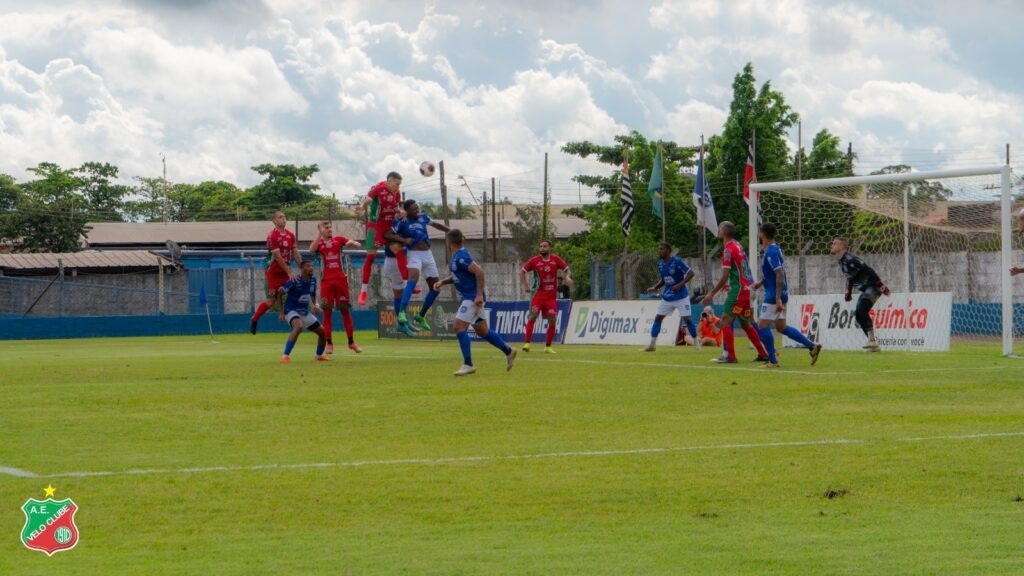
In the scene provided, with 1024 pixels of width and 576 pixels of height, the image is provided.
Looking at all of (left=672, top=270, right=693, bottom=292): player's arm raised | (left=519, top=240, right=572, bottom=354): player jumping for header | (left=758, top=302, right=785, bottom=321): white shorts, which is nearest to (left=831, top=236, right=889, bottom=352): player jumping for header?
(left=672, top=270, right=693, bottom=292): player's arm raised

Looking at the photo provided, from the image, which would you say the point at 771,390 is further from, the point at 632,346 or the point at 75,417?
the point at 632,346

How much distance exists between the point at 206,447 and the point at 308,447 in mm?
784

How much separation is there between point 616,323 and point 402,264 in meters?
11.5

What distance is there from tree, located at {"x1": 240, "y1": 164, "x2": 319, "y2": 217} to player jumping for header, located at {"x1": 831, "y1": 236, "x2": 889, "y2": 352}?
9226 cm

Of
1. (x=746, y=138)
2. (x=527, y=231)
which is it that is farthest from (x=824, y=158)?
(x=527, y=231)

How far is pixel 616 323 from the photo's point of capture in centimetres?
3247

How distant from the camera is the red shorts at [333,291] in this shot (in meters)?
25.3

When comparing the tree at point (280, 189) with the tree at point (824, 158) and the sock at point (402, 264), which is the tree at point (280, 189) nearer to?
the tree at point (824, 158)

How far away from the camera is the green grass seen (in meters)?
6.49

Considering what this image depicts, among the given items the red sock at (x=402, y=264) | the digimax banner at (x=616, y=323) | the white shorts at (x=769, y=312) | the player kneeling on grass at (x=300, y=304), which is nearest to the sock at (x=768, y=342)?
the white shorts at (x=769, y=312)

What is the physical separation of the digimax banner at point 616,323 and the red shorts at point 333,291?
8.61 meters

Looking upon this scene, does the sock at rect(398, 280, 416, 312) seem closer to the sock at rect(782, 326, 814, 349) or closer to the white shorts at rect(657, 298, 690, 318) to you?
the sock at rect(782, 326, 814, 349)

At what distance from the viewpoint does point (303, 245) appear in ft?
294

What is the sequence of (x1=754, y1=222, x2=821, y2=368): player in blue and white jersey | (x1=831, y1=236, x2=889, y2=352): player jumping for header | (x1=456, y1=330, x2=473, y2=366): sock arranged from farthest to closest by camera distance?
(x1=831, y1=236, x2=889, y2=352): player jumping for header < (x1=754, y1=222, x2=821, y2=368): player in blue and white jersey < (x1=456, y1=330, x2=473, y2=366): sock
